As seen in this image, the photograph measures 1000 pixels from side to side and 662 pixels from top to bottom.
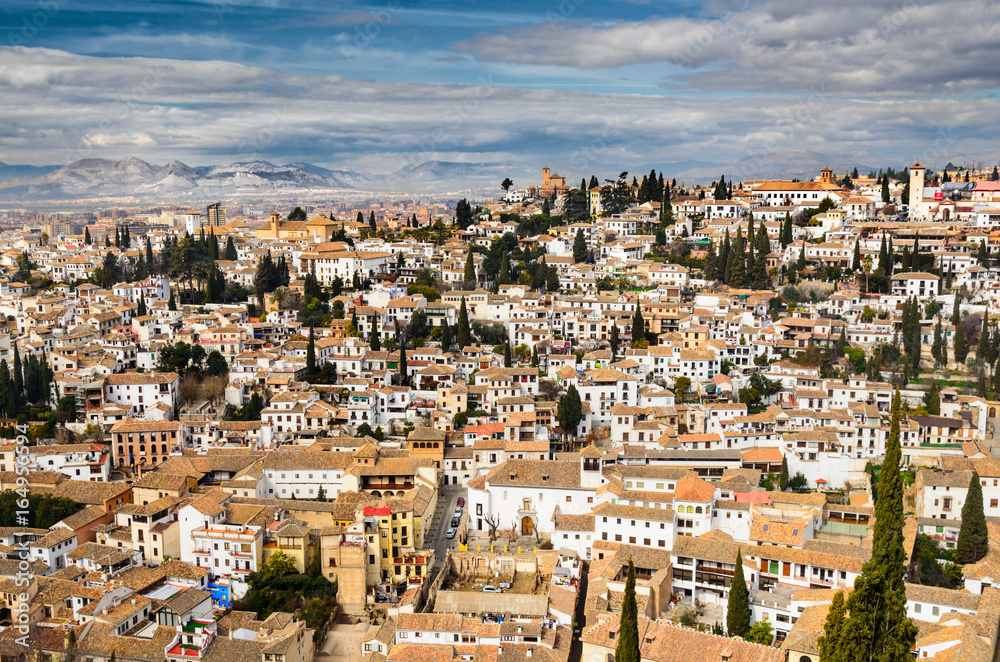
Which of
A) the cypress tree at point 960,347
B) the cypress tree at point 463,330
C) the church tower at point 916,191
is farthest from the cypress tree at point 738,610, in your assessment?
the church tower at point 916,191

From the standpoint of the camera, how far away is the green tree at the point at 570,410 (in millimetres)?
27656

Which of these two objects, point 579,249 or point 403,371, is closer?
point 403,371

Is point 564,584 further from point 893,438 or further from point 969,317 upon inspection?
point 969,317

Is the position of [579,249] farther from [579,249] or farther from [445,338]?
[445,338]

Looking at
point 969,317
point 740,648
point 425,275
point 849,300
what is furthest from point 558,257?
point 740,648

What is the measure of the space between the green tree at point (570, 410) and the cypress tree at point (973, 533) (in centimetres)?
1126

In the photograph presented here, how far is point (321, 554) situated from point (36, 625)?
661 centimetres

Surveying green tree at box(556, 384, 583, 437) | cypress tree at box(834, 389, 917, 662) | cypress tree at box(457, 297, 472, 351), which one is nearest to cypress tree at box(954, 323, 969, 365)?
green tree at box(556, 384, 583, 437)

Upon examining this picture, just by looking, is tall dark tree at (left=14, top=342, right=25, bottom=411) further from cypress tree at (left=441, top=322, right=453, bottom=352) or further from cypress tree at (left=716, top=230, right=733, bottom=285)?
cypress tree at (left=716, top=230, right=733, bottom=285)

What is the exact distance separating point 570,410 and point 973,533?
38.2 feet

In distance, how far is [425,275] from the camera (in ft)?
138

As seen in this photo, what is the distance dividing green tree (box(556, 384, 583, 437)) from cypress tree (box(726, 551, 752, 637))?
989 cm

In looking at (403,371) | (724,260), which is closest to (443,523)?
(403,371)

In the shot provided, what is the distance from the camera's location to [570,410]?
27656 mm
